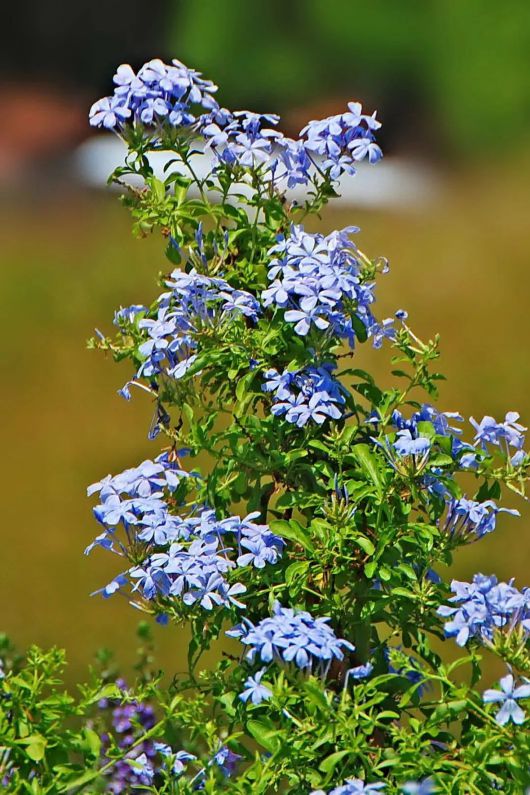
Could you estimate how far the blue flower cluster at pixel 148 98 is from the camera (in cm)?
142

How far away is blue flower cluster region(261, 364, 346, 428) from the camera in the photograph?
4.47ft

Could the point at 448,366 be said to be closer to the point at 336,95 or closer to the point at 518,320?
the point at 518,320

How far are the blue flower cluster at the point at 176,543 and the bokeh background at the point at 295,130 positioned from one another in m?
2.12

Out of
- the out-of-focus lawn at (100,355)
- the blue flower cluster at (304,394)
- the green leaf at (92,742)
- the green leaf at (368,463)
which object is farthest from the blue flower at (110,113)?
the out-of-focus lawn at (100,355)

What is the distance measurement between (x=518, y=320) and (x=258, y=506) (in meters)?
2.42

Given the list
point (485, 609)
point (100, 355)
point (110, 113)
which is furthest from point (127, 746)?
point (100, 355)

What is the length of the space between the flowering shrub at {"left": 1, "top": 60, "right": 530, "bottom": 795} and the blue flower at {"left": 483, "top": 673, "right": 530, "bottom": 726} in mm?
67

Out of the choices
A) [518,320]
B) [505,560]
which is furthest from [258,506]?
[518,320]

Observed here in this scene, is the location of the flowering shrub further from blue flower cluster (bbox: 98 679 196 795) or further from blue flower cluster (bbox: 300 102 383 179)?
blue flower cluster (bbox: 98 679 196 795)

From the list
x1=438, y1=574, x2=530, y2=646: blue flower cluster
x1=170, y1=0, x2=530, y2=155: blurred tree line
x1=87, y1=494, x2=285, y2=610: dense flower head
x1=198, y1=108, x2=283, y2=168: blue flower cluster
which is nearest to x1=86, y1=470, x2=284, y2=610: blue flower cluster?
x1=87, y1=494, x2=285, y2=610: dense flower head

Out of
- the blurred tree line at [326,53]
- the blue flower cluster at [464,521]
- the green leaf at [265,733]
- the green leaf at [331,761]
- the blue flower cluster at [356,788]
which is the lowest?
the blue flower cluster at [356,788]

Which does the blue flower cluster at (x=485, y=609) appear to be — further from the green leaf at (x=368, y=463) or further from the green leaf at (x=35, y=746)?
the green leaf at (x=35, y=746)

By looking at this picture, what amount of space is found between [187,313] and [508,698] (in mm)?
564

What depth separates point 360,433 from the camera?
1492 mm
